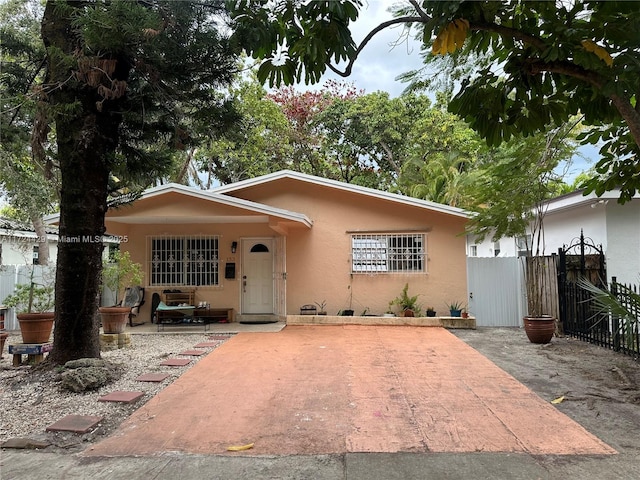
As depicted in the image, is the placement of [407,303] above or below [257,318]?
above

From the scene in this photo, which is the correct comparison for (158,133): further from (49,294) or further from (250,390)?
(250,390)

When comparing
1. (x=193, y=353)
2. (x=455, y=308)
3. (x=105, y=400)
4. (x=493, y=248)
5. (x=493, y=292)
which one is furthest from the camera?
(x=493, y=248)

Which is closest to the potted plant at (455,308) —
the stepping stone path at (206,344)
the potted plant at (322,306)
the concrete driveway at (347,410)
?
the potted plant at (322,306)

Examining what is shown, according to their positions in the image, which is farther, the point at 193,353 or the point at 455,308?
the point at 455,308

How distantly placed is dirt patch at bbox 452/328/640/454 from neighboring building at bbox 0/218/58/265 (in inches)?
634

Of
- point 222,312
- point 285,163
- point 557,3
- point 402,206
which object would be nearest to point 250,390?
point 557,3

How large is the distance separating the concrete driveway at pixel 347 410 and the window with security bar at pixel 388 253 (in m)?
4.29

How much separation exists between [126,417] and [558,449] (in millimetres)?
4218

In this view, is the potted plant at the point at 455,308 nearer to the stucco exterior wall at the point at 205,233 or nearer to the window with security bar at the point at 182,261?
the stucco exterior wall at the point at 205,233

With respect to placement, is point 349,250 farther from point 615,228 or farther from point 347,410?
point 347,410

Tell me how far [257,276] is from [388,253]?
11.8 ft

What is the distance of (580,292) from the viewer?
9.28 m

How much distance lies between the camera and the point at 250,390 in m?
5.88

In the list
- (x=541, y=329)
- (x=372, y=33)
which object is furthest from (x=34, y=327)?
(x=541, y=329)
